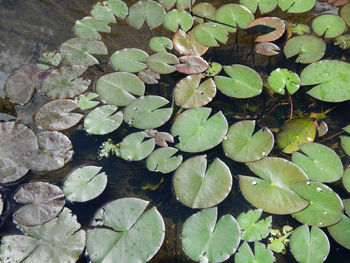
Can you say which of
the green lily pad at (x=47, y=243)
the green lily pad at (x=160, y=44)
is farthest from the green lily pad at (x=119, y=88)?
the green lily pad at (x=47, y=243)

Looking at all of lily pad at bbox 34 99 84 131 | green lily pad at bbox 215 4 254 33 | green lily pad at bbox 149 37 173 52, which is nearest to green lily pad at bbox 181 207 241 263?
lily pad at bbox 34 99 84 131

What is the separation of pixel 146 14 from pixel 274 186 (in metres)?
2.09

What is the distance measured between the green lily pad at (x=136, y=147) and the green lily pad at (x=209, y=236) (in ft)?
1.92

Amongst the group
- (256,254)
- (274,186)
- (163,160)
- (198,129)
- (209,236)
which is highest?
(198,129)

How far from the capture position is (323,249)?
2000 mm

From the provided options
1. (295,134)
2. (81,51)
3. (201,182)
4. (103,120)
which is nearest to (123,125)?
(103,120)

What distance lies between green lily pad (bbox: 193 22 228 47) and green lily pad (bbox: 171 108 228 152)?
786mm

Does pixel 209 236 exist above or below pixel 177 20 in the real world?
below

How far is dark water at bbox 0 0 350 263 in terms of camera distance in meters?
2.22

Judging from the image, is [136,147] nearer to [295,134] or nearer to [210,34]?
[295,134]

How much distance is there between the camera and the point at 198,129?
2.42 m

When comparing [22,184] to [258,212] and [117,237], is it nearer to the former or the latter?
[117,237]

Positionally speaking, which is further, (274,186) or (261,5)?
(261,5)

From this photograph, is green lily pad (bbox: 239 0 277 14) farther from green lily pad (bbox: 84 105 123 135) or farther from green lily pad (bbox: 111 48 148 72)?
green lily pad (bbox: 84 105 123 135)
